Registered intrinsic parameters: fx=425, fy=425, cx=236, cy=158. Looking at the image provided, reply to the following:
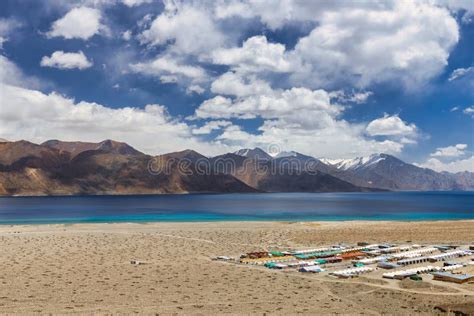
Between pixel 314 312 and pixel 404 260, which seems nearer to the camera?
pixel 314 312

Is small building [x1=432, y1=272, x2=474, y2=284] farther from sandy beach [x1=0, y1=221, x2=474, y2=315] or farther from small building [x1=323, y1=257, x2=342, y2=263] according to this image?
small building [x1=323, y1=257, x2=342, y2=263]

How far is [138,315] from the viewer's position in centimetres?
2262

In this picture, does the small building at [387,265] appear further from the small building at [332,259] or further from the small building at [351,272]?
the small building at [332,259]

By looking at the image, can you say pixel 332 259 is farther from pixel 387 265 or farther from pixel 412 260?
A: pixel 412 260

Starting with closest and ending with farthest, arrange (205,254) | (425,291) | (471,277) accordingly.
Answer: (425,291) < (471,277) < (205,254)

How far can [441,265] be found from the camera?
37.3m

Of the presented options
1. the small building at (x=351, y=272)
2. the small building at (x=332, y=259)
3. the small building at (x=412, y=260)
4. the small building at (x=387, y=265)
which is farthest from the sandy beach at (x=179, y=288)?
the small building at (x=412, y=260)

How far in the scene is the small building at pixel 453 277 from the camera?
98.6 feet

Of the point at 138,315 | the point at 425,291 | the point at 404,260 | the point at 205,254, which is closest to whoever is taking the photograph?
the point at 138,315

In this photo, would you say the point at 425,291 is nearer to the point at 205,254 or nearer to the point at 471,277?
the point at 471,277

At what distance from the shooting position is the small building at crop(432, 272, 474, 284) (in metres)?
30.1

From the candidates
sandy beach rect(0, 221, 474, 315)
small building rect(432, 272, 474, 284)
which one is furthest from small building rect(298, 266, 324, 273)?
small building rect(432, 272, 474, 284)

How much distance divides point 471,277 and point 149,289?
74.8ft

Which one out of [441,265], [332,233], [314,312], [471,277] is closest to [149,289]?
[314,312]
